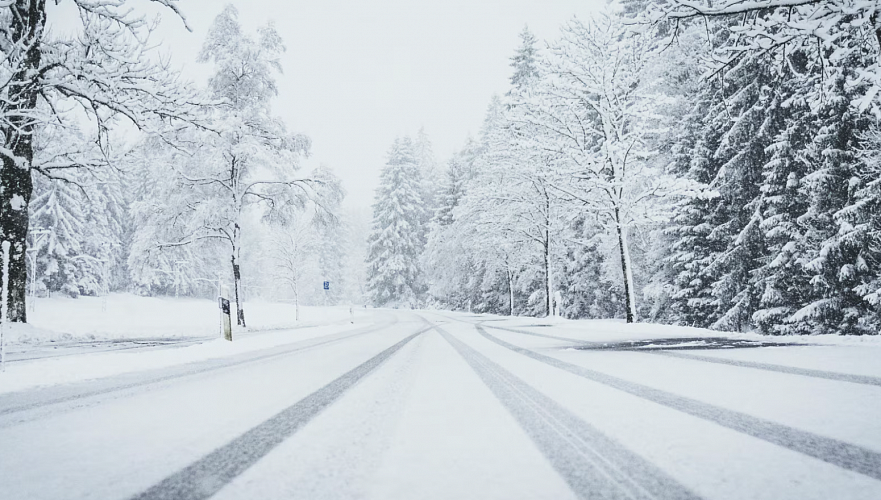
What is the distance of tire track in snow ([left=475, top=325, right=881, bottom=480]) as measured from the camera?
1668mm

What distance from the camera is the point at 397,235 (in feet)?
179

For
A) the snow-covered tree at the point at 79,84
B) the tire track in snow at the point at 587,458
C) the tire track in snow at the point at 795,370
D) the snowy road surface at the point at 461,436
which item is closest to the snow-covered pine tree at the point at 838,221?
the tire track in snow at the point at 795,370

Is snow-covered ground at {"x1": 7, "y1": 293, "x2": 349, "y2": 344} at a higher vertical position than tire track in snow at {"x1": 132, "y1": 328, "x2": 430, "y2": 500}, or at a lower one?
lower

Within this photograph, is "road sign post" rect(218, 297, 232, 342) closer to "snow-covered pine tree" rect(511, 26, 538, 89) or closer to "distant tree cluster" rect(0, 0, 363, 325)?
"distant tree cluster" rect(0, 0, 363, 325)

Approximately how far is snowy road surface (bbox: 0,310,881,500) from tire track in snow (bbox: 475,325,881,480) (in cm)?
1

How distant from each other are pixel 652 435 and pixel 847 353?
4.74m

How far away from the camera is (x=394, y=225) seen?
5534 centimetres

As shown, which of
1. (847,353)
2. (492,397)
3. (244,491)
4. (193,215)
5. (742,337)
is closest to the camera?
(244,491)

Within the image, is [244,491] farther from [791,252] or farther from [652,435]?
[791,252]

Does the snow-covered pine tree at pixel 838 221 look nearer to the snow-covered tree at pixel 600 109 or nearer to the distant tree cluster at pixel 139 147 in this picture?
the snow-covered tree at pixel 600 109

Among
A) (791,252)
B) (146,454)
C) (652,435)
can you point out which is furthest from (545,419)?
(791,252)

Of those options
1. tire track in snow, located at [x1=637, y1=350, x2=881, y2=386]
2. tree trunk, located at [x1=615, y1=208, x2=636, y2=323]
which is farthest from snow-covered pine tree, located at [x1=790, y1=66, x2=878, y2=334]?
tire track in snow, located at [x1=637, y1=350, x2=881, y2=386]

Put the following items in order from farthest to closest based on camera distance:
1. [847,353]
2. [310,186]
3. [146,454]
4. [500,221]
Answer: [500,221] → [310,186] → [847,353] → [146,454]

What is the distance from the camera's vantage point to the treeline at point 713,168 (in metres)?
7.12
